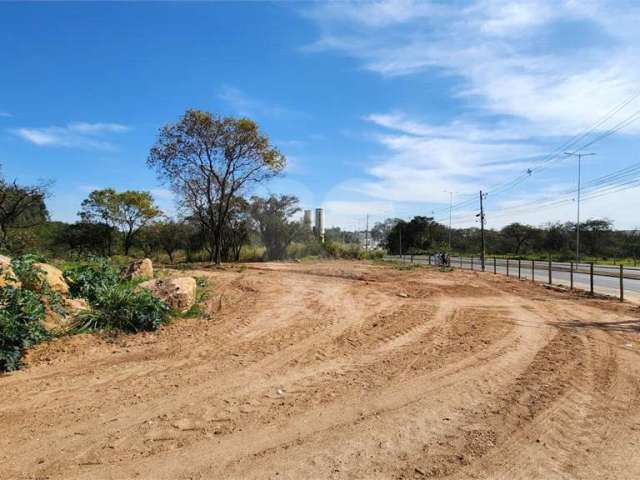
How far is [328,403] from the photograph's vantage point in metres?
4.65

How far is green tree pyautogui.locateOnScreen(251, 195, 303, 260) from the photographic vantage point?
1586 inches

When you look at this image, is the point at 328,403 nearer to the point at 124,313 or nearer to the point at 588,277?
the point at 124,313

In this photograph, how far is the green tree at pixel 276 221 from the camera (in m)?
40.3

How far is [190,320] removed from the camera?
8.67 meters

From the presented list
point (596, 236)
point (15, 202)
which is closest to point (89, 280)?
point (15, 202)

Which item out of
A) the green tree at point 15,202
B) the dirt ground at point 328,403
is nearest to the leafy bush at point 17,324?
the dirt ground at point 328,403

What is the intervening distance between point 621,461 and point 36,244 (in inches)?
988

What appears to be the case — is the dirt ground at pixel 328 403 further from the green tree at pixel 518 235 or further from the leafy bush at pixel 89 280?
the green tree at pixel 518 235

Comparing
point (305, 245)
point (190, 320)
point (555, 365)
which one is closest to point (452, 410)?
point (555, 365)

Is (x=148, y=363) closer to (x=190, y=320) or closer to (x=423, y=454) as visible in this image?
(x=190, y=320)

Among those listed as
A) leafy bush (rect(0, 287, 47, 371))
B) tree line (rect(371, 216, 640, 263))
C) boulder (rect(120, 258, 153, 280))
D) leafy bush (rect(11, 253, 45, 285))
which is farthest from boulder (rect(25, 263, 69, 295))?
tree line (rect(371, 216, 640, 263))

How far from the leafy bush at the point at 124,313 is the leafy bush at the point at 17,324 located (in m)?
Result: 0.80

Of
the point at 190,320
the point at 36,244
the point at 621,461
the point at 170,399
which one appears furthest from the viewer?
the point at 36,244

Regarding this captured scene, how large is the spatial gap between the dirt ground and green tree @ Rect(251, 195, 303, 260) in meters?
31.5
